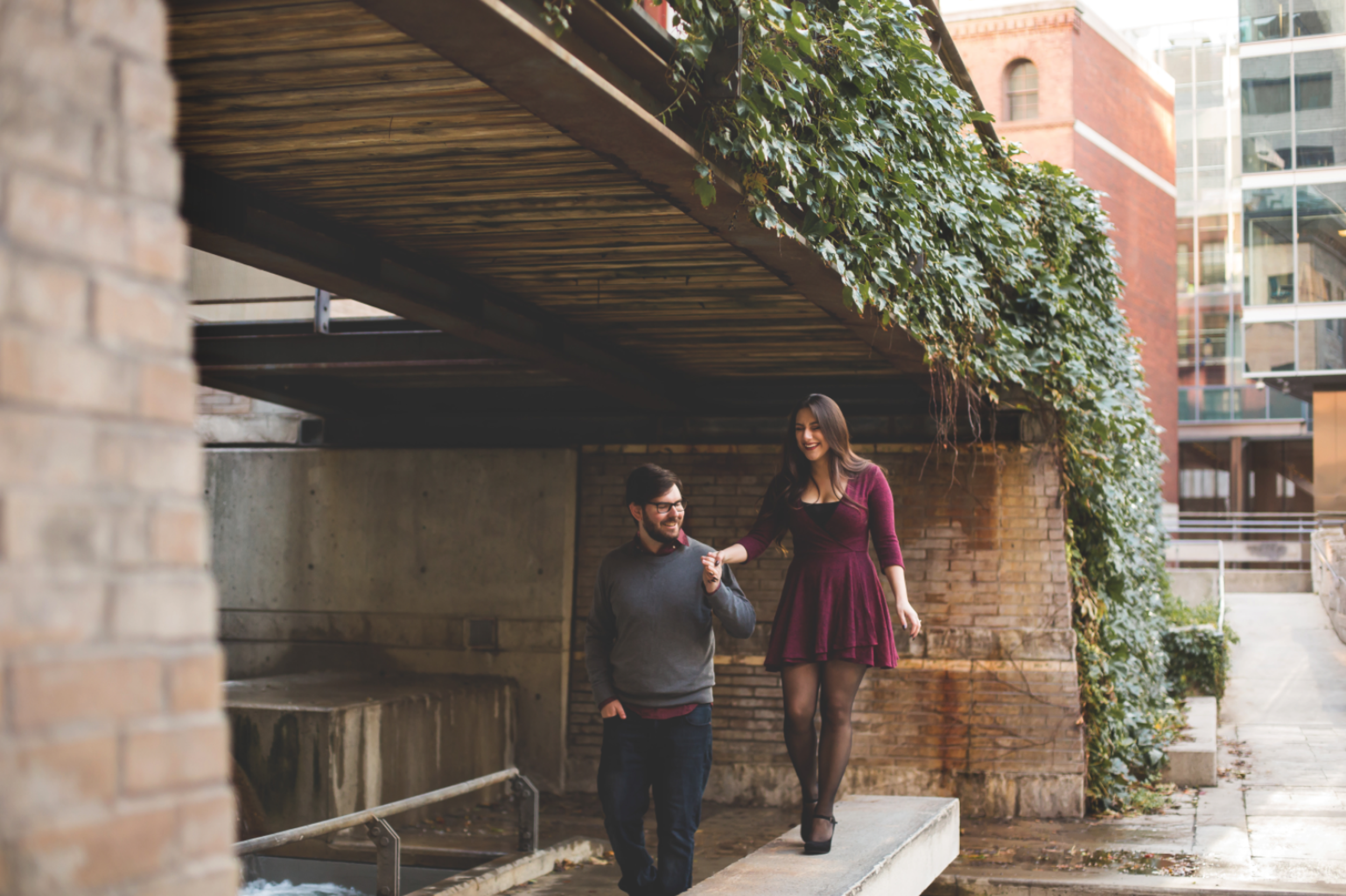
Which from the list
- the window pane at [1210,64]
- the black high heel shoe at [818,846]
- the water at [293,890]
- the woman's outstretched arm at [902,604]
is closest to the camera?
the woman's outstretched arm at [902,604]

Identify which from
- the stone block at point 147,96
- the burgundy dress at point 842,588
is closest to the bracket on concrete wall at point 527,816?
the burgundy dress at point 842,588

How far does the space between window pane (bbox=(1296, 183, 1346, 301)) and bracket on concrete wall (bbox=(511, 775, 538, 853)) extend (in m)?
25.0

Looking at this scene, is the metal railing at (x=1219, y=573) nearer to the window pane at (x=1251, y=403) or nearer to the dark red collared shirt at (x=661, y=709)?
the window pane at (x=1251, y=403)

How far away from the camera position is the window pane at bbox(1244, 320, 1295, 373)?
2722 cm

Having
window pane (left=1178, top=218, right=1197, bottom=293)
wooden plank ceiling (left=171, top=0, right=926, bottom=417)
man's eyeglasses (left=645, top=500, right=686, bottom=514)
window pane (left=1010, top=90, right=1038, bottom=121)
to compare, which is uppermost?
Answer: window pane (left=1010, top=90, right=1038, bottom=121)

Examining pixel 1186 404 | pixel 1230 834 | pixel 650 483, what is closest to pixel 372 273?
pixel 650 483

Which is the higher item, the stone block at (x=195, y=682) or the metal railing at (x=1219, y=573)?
the stone block at (x=195, y=682)

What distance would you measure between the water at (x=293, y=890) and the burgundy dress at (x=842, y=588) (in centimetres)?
396

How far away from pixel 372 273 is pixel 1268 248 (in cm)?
2636

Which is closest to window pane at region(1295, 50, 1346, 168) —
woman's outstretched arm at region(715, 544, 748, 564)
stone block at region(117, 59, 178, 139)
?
woman's outstretched arm at region(715, 544, 748, 564)

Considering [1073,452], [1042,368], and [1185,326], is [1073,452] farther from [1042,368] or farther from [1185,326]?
[1185,326]

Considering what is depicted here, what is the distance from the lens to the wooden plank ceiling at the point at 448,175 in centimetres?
339

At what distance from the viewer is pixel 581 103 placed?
3602 millimetres

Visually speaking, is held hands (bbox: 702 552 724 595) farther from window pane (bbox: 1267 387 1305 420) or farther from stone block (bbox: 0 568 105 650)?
window pane (bbox: 1267 387 1305 420)
